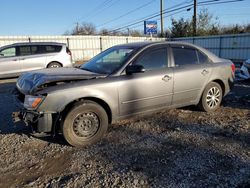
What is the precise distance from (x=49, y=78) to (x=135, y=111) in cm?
163

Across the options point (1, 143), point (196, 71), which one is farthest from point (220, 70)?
point (1, 143)

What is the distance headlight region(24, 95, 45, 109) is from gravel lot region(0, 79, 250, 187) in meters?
0.77

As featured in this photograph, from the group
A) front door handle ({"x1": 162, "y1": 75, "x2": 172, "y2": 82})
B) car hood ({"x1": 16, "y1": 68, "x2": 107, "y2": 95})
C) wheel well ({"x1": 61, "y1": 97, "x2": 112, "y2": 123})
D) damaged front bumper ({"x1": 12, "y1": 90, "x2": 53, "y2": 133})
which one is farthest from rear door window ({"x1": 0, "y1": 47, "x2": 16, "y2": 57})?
front door handle ({"x1": 162, "y1": 75, "x2": 172, "y2": 82})

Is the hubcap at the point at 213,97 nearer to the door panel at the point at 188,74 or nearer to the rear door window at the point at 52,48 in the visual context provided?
the door panel at the point at 188,74

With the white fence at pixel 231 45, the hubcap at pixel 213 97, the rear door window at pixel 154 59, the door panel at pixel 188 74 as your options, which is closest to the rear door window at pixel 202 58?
the door panel at pixel 188 74

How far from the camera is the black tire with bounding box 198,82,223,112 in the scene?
17.7 ft

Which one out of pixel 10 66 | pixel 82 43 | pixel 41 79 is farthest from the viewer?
pixel 82 43

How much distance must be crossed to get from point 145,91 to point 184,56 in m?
1.30

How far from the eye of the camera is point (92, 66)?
16.3ft

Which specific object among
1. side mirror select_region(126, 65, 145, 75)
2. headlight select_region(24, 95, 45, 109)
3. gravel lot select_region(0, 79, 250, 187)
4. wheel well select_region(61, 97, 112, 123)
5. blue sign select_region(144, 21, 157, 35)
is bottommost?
gravel lot select_region(0, 79, 250, 187)

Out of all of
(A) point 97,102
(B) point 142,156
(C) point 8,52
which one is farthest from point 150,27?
(B) point 142,156

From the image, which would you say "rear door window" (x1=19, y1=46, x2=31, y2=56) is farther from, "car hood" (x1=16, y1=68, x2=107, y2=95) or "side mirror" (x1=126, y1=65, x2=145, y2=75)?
"side mirror" (x1=126, y1=65, x2=145, y2=75)

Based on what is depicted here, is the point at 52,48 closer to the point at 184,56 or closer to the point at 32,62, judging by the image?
the point at 32,62

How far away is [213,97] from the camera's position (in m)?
5.54
